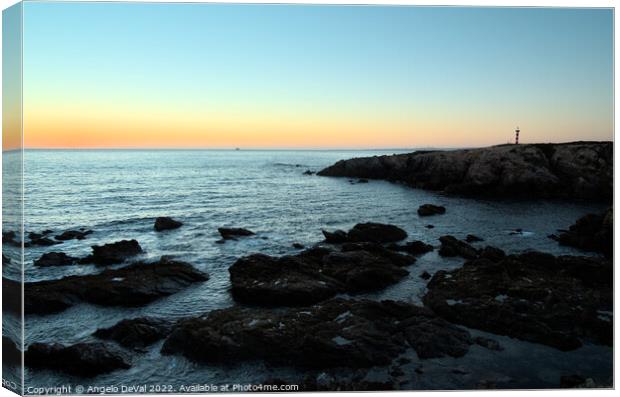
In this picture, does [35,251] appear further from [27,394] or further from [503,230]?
[503,230]

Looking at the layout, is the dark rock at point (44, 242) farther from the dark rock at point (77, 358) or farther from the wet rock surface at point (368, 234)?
the wet rock surface at point (368, 234)

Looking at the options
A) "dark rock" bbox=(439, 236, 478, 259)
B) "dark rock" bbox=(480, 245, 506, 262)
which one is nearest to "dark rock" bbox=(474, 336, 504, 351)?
"dark rock" bbox=(480, 245, 506, 262)

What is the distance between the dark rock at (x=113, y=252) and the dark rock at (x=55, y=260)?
587 mm

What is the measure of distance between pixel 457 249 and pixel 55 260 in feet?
52.2

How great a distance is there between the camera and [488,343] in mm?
11523

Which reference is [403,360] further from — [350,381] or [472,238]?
[472,238]

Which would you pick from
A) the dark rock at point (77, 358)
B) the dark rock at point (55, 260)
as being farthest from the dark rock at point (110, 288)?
the dark rock at point (77, 358)

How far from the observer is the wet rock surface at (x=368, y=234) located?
20344 millimetres

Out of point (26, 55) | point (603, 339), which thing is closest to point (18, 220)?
point (26, 55)

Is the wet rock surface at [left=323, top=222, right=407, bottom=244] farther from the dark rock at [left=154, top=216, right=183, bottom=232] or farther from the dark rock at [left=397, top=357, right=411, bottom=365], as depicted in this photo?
the dark rock at [left=397, top=357, right=411, bottom=365]

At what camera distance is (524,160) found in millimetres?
37281

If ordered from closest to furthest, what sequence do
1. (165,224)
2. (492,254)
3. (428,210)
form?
(492,254) < (165,224) < (428,210)

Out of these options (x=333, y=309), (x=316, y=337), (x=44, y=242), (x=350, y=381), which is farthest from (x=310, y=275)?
(x=44, y=242)

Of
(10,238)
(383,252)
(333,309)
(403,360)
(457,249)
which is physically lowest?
(403,360)
